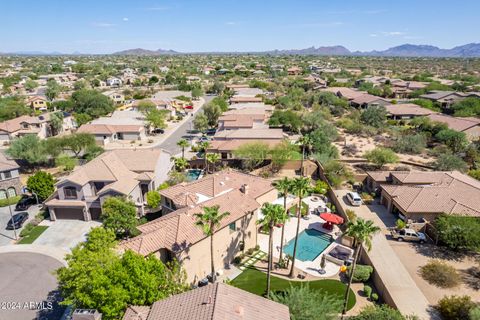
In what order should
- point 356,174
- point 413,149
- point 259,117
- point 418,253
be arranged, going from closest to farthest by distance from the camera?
point 418,253 < point 356,174 < point 413,149 < point 259,117

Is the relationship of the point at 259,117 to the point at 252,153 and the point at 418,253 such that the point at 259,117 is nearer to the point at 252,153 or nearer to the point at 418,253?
the point at 252,153

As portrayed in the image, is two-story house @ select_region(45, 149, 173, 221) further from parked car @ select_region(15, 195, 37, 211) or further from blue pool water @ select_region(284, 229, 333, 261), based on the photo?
blue pool water @ select_region(284, 229, 333, 261)

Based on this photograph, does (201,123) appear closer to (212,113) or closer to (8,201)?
(212,113)

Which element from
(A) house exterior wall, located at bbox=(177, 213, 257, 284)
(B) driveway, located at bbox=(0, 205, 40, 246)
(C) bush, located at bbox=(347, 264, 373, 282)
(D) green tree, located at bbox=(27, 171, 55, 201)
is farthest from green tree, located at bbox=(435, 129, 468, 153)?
(B) driveway, located at bbox=(0, 205, 40, 246)

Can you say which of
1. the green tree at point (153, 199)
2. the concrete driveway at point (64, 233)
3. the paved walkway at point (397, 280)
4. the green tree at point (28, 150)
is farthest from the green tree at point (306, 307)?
the green tree at point (28, 150)

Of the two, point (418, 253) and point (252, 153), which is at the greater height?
point (252, 153)

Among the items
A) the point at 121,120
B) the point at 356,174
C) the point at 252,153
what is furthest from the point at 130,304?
the point at 121,120

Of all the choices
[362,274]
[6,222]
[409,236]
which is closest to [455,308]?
[362,274]
